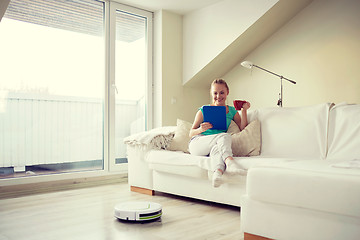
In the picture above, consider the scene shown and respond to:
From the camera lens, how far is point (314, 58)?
4.07 meters

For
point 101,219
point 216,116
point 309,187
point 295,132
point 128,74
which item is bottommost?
point 101,219

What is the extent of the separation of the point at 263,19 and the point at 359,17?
A: 102 centimetres

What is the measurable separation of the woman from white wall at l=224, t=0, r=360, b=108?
4.81 ft

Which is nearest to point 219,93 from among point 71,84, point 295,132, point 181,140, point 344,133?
point 181,140

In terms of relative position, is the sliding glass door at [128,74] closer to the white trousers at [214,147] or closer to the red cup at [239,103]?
the white trousers at [214,147]

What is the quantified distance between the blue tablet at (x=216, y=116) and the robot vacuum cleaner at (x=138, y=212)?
2.93ft

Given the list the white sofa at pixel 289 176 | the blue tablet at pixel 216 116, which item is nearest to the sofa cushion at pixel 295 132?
the white sofa at pixel 289 176

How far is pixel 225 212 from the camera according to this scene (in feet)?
8.52

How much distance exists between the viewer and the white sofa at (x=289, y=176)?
1612 mm

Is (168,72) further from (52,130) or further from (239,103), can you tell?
(239,103)

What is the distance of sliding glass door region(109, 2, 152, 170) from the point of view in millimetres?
4285

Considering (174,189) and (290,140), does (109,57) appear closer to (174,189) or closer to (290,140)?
(174,189)

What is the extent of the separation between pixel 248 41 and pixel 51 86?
8.19 feet

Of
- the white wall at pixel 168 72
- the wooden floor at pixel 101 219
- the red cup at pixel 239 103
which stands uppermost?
the white wall at pixel 168 72
